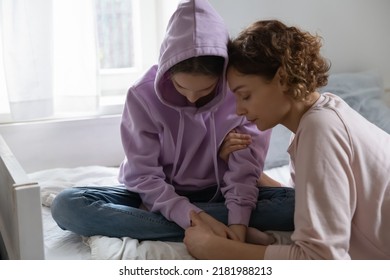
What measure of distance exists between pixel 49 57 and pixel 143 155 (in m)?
0.57

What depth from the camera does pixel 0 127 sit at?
159 centimetres

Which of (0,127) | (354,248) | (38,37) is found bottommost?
(354,248)

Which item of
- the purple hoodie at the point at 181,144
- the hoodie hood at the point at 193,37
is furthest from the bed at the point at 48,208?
the hoodie hood at the point at 193,37

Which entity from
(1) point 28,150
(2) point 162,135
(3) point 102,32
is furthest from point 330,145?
(3) point 102,32

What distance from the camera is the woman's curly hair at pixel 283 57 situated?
970mm

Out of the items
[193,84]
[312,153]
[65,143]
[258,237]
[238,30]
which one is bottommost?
[258,237]

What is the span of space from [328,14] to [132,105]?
1038 millimetres

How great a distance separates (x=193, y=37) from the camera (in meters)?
1.05

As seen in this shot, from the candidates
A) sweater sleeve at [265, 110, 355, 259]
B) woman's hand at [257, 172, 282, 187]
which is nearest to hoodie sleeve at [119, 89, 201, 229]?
woman's hand at [257, 172, 282, 187]

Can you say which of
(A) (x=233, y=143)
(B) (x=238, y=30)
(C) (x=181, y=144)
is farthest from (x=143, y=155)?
(B) (x=238, y=30)

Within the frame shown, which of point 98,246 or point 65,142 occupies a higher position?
point 65,142

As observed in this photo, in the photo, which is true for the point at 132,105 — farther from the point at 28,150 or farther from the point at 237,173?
the point at 28,150

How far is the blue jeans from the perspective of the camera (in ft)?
3.60

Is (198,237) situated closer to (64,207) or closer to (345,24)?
(64,207)
